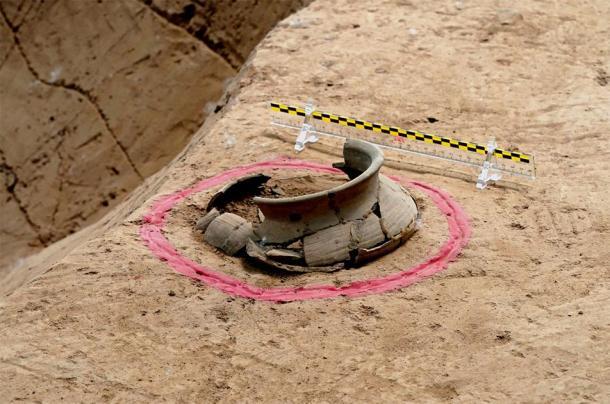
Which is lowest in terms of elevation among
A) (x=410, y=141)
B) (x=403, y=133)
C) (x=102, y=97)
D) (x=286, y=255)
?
(x=102, y=97)

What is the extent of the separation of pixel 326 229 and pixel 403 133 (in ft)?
5.53

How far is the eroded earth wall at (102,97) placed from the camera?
34.0 ft

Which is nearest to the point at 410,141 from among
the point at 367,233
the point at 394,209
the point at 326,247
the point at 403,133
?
the point at 403,133

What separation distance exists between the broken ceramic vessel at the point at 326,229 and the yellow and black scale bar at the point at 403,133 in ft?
3.91

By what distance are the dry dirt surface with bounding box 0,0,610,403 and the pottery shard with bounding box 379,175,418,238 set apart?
141 millimetres

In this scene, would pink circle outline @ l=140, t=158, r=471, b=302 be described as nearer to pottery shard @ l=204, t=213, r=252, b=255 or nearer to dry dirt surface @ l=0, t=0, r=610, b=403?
dry dirt surface @ l=0, t=0, r=610, b=403

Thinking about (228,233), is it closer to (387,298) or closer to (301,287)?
(301,287)

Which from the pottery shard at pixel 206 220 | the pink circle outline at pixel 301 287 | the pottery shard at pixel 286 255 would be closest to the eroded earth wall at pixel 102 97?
the pink circle outline at pixel 301 287

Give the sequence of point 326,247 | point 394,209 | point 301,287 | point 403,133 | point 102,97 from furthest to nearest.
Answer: point 102,97 → point 403,133 → point 394,209 → point 326,247 → point 301,287

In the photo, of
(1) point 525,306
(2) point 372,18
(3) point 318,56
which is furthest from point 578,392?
(2) point 372,18

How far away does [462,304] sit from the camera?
16.9ft

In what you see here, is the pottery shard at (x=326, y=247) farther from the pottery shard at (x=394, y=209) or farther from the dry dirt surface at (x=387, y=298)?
the pottery shard at (x=394, y=209)

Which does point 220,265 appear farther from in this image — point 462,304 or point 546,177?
point 546,177

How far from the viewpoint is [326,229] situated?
5.65 metres
